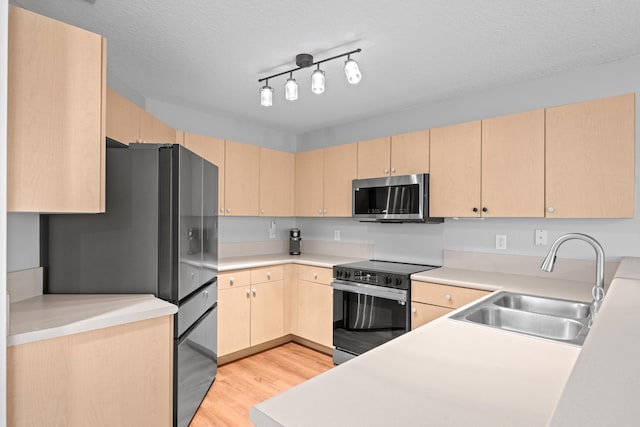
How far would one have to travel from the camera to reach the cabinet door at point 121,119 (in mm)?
2028

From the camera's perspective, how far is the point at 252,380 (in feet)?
9.11

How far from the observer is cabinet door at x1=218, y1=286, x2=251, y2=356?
116 inches

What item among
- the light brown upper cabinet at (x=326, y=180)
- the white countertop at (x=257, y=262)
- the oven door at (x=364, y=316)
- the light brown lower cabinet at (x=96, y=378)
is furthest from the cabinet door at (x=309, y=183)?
the light brown lower cabinet at (x=96, y=378)

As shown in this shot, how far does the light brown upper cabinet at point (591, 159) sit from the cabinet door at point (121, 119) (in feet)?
9.28

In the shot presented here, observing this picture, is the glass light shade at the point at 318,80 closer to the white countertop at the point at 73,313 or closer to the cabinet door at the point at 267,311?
the white countertop at the point at 73,313

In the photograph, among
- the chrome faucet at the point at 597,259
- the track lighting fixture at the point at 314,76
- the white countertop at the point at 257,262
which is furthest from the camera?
the white countertop at the point at 257,262

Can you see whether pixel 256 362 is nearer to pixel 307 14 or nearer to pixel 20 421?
pixel 20 421

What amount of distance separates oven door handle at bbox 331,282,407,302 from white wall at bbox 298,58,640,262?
0.67 metres

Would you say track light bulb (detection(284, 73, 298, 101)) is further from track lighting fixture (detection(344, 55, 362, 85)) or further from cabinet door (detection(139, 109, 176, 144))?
cabinet door (detection(139, 109, 176, 144))

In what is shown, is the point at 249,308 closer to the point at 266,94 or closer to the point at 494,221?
the point at 266,94

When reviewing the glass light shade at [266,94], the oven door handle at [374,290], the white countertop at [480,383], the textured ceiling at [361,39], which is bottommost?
the oven door handle at [374,290]

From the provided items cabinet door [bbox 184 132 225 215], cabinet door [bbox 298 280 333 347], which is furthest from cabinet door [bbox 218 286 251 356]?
cabinet door [bbox 184 132 225 215]

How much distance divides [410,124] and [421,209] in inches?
37.8

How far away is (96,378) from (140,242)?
27.6 inches
